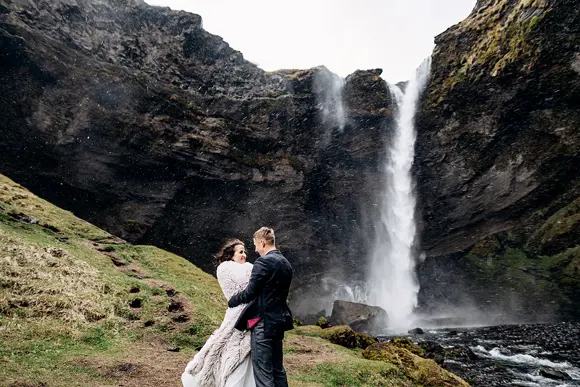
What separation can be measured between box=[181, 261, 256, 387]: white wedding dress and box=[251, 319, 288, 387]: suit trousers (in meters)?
0.22

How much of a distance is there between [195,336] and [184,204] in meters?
27.3

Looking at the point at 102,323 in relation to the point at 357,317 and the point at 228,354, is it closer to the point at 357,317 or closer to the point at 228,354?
the point at 228,354

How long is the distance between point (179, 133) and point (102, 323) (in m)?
28.6

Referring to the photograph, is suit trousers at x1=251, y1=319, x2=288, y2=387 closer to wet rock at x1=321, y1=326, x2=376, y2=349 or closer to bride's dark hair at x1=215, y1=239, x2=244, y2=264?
bride's dark hair at x1=215, y1=239, x2=244, y2=264

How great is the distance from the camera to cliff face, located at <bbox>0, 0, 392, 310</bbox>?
107ft

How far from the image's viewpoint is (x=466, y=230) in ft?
131

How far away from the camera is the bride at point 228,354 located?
5211 mm

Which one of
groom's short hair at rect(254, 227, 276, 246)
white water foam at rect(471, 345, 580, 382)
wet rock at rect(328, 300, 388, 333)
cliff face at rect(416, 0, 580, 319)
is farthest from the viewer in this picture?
cliff face at rect(416, 0, 580, 319)

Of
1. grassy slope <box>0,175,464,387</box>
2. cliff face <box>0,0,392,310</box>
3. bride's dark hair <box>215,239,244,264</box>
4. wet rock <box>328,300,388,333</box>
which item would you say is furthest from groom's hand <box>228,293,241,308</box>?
cliff face <box>0,0,392,310</box>

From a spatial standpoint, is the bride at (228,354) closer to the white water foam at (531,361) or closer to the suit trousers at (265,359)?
the suit trousers at (265,359)

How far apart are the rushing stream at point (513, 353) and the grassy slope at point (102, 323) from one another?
23.3 ft

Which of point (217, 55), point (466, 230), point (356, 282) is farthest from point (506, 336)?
point (217, 55)

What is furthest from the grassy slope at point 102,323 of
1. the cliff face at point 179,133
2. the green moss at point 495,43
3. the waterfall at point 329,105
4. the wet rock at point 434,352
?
the green moss at point 495,43

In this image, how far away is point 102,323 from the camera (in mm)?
12008
